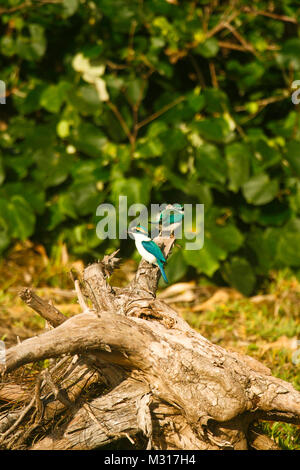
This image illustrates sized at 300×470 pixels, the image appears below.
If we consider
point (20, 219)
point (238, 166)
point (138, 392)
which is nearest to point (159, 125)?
point (238, 166)

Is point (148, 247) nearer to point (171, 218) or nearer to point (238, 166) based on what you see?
point (171, 218)

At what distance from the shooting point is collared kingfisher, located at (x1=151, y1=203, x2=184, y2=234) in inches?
105

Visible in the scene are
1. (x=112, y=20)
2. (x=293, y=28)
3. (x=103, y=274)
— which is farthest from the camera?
(x=293, y=28)

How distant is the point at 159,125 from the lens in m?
3.66

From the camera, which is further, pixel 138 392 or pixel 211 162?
pixel 211 162

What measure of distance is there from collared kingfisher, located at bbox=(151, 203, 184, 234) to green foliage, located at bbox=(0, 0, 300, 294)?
78 centimetres

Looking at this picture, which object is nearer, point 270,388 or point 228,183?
point 270,388

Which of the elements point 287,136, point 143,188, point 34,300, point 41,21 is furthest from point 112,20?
point 34,300

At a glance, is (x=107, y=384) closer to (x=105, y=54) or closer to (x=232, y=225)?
(x=232, y=225)

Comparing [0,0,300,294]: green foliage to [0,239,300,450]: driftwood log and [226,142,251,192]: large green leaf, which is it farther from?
[0,239,300,450]: driftwood log

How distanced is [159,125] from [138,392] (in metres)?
2.13

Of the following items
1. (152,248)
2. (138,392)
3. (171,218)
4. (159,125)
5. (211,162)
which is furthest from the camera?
(159,125)

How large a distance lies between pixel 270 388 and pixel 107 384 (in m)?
0.56

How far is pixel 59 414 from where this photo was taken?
199 cm
